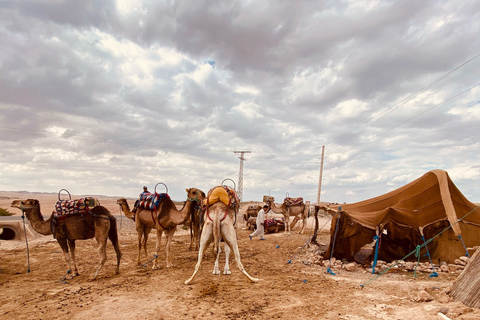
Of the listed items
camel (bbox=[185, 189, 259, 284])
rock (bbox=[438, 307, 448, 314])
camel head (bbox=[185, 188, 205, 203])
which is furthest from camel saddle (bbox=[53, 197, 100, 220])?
rock (bbox=[438, 307, 448, 314])

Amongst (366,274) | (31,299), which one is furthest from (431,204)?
(31,299)

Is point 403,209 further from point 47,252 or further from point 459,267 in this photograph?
point 47,252

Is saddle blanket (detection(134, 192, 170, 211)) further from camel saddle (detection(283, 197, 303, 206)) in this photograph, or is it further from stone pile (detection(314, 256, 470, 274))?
camel saddle (detection(283, 197, 303, 206))

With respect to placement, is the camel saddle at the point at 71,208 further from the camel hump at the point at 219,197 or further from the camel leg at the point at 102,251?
the camel hump at the point at 219,197

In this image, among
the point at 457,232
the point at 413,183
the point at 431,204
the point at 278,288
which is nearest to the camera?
the point at 278,288

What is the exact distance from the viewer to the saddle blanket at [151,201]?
9.68 meters

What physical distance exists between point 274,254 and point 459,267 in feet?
22.1

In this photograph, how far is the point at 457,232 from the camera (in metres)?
9.27

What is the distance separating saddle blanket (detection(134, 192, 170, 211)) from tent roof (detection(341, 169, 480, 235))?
6.83 metres

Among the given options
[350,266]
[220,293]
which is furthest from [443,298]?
[220,293]

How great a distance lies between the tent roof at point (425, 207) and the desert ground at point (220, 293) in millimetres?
1898

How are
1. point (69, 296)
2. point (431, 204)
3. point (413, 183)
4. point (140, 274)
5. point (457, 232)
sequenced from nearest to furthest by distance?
point (69, 296) < point (140, 274) < point (457, 232) < point (431, 204) < point (413, 183)

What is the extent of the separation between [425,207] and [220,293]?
8666 mm

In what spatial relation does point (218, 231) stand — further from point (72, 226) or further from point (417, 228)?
point (417, 228)
